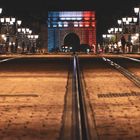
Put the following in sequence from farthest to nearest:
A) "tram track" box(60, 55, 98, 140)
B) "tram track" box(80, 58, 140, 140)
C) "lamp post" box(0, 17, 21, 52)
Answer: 1. "lamp post" box(0, 17, 21, 52)
2. "tram track" box(80, 58, 140, 140)
3. "tram track" box(60, 55, 98, 140)

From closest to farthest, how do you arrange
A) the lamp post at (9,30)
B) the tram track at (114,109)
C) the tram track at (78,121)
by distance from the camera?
the tram track at (78,121), the tram track at (114,109), the lamp post at (9,30)

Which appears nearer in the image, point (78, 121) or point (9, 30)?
point (78, 121)

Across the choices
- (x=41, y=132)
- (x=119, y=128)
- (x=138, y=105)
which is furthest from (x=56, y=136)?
(x=138, y=105)

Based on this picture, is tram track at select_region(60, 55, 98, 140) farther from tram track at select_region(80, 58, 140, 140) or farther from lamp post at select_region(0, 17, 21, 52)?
lamp post at select_region(0, 17, 21, 52)

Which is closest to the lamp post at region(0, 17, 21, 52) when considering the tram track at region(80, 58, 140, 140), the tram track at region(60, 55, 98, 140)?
the tram track at region(80, 58, 140, 140)

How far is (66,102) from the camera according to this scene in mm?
17281

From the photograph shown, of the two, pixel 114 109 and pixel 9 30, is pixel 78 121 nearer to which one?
pixel 114 109

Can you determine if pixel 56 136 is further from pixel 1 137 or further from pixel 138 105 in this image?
pixel 138 105

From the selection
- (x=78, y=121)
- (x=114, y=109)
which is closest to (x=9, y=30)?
(x=114, y=109)

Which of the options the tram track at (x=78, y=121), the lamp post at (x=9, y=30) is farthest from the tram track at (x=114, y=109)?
the lamp post at (x=9, y=30)

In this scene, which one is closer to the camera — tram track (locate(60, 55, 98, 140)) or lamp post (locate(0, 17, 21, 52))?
tram track (locate(60, 55, 98, 140))

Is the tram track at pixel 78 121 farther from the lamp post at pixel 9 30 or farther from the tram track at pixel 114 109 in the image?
the lamp post at pixel 9 30

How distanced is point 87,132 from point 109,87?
38.6ft

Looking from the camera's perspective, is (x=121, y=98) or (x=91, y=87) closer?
(x=121, y=98)
